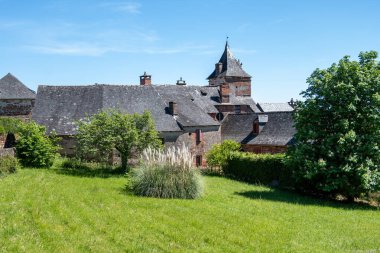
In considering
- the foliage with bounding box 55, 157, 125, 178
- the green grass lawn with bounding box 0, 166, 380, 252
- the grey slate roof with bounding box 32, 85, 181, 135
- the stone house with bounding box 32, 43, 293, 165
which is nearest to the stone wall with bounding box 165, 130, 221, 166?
the stone house with bounding box 32, 43, 293, 165

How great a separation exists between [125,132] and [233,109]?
2647 cm

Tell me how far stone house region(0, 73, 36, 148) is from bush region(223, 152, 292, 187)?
23.5m

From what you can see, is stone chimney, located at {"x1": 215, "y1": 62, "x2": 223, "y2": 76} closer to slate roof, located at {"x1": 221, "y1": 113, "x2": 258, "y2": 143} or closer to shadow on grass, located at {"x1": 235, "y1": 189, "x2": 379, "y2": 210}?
slate roof, located at {"x1": 221, "y1": 113, "x2": 258, "y2": 143}

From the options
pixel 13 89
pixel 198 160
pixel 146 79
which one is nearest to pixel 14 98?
pixel 13 89

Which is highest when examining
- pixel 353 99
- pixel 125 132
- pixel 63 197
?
pixel 353 99

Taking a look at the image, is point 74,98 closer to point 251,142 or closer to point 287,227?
point 251,142

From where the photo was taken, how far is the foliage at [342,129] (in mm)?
17219

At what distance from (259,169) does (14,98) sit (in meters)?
28.1

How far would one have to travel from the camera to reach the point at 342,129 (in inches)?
699

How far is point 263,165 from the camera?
2384 centimetres

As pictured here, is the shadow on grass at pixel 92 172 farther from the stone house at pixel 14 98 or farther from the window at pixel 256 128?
the stone house at pixel 14 98

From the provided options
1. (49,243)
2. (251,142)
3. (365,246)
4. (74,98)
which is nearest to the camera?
(49,243)

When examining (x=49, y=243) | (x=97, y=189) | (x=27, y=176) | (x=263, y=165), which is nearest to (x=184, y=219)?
(x=49, y=243)

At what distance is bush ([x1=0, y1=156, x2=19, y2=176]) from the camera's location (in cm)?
1770
